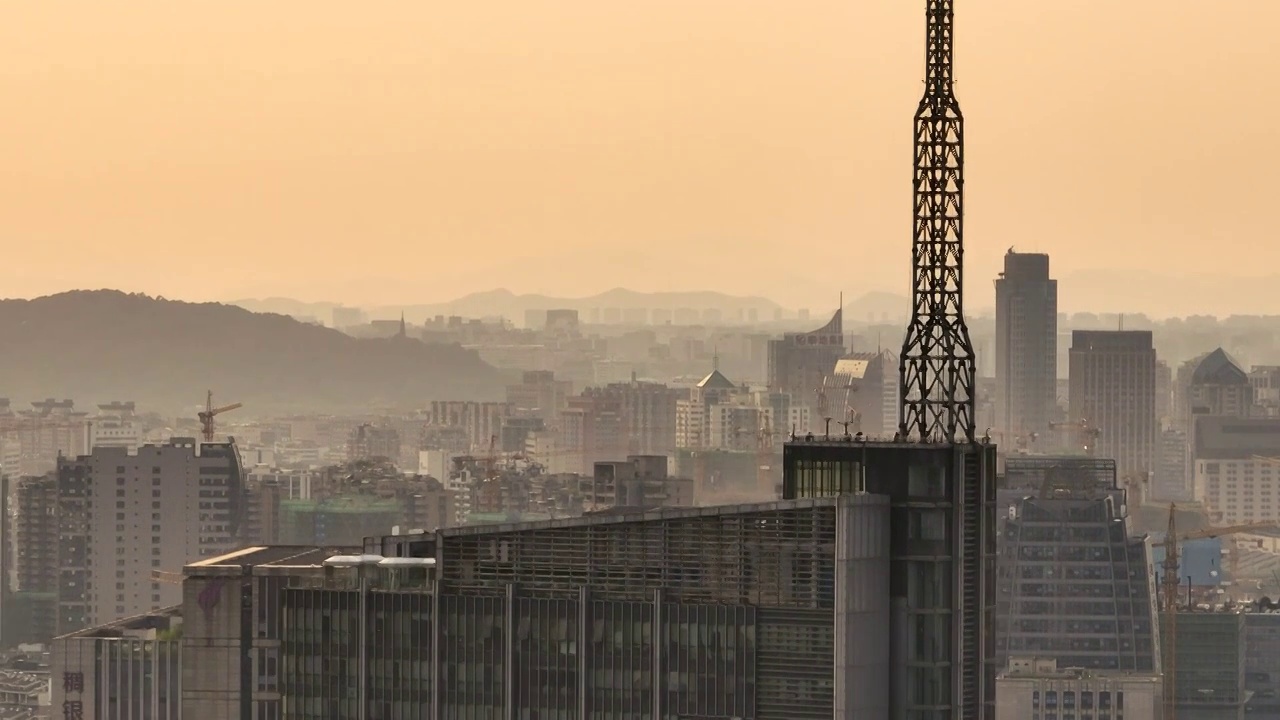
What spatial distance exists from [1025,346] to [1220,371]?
11.5m

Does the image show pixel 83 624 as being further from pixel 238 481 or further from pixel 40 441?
pixel 40 441

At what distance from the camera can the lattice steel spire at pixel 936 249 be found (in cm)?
3616

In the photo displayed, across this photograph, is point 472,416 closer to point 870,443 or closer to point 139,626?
point 139,626

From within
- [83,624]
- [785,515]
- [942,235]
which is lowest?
[83,624]

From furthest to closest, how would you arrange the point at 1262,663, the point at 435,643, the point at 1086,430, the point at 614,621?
the point at 1086,430, the point at 1262,663, the point at 435,643, the point at 614,621

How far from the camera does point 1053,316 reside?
520 feet


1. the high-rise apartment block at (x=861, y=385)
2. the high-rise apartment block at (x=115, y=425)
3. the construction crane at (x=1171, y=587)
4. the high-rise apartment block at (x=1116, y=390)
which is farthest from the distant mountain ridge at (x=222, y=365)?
the construction crane at (x=1171, y=587)

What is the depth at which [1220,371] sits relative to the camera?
15538 centimetres

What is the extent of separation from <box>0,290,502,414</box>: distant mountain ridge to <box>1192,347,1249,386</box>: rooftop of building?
4010 centimetres

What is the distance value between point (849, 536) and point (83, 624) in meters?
82.5

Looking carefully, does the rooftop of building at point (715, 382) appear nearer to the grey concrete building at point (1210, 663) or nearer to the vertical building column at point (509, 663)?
the grey concrete building at point (1210, 663)

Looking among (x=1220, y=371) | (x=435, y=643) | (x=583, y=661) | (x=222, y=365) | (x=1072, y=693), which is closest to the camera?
(x=583, y=661)

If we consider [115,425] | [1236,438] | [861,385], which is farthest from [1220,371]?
[115,425]

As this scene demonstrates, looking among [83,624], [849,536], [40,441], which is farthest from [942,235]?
[40,441]
